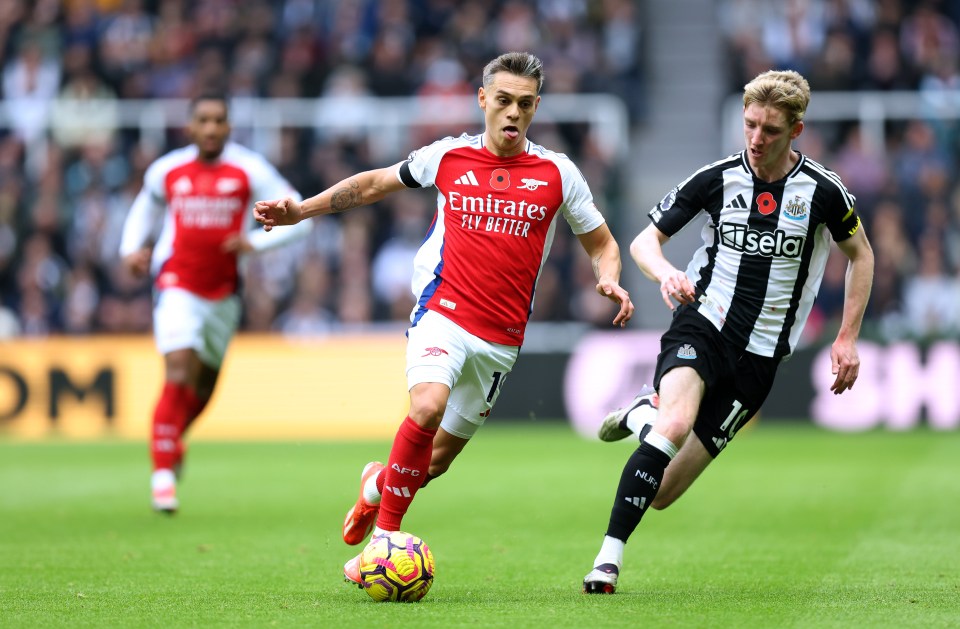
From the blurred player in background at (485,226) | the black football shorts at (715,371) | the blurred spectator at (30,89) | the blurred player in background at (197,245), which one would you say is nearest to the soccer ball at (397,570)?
the blurred player in background at (485,226)

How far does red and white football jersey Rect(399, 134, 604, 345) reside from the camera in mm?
7242

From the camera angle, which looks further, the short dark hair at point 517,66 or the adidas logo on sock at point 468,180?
the adidas logo on sock at point 468,180

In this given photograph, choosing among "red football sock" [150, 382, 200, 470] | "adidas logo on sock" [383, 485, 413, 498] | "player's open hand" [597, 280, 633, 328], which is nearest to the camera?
"adidas logo on sock" [383, 485, 413, 498]

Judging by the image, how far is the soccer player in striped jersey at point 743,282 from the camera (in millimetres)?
7008

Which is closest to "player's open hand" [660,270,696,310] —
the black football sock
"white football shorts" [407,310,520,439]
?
the black football sock

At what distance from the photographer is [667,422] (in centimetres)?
704

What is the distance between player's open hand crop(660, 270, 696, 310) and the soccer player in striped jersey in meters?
0.10

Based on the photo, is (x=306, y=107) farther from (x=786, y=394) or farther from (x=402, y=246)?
(x=786, y=394)

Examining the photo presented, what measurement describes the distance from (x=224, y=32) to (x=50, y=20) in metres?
3.02

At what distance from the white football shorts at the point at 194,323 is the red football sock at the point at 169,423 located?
12.5 inches

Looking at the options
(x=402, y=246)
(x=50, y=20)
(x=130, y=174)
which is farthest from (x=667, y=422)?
(x=50, y=20)

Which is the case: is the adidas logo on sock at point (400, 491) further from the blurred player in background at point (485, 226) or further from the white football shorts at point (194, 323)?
the white football shorts at point (194, 323)

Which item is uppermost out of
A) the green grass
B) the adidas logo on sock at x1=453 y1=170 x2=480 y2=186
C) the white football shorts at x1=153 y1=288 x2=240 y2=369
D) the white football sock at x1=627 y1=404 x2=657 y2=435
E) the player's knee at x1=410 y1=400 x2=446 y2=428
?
the adidas logo on sock at x1=453 y1=170 x2=480 y2=186

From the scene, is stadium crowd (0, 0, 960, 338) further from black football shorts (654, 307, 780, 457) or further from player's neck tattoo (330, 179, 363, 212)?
player's neck tattoo (330, 179, 363, 212)
